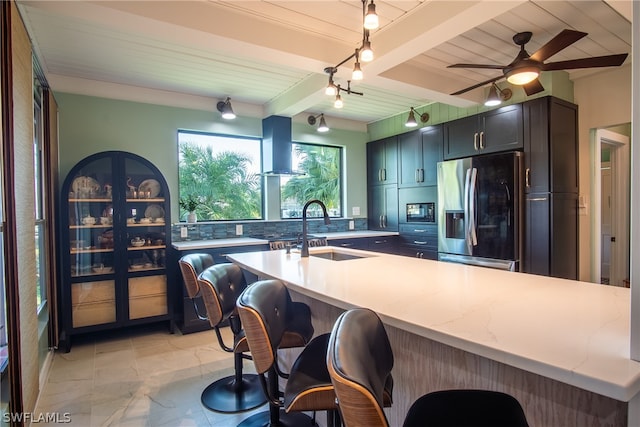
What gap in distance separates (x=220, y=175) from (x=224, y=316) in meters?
2.81

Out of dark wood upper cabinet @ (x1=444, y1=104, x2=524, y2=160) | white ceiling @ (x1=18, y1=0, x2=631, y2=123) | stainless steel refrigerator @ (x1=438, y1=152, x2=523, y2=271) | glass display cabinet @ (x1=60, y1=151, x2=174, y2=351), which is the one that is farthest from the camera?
dark wood upper cabinet @ (x1=444, y1=104, x2=524, y2=160)

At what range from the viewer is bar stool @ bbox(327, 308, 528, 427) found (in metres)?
0.78

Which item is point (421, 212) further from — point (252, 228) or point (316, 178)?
point (252, 228)

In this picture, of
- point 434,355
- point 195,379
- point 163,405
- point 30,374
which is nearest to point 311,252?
point 195,379

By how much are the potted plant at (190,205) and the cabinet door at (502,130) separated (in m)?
3.46

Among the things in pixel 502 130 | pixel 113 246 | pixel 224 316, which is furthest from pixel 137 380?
pixel 502 130

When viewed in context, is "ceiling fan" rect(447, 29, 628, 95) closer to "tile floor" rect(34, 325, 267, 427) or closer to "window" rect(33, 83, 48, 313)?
"tile floor" rect(34, 325, 267, 427)

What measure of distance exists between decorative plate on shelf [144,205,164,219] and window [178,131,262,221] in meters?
0.34

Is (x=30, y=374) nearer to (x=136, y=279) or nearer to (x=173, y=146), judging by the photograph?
(x=136, y=279)

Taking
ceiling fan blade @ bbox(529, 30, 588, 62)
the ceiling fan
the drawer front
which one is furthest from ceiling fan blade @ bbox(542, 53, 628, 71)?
the drawer front

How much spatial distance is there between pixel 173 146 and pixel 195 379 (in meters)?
2.65

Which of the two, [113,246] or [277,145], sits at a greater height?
[277,145]

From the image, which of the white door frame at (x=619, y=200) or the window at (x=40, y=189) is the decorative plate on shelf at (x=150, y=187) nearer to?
the window at (x=40, y=189)

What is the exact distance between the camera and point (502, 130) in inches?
151
